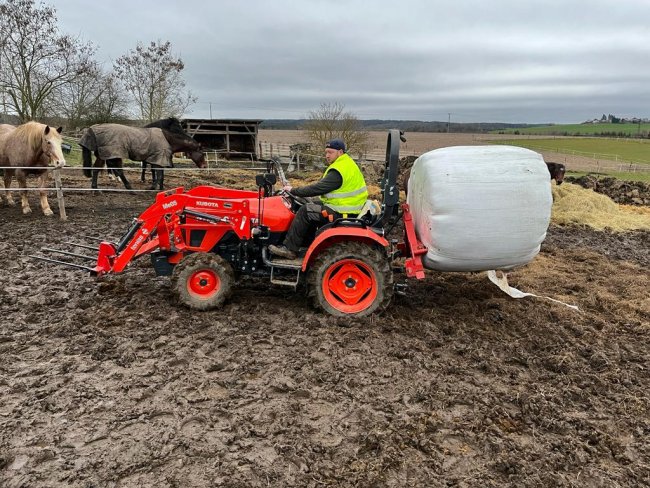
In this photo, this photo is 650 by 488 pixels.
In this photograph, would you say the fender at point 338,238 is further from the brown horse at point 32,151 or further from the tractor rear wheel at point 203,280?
the brown horse at point 32,151

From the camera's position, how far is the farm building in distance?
23125mm

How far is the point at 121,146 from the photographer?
1186cm

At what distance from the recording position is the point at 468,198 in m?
4.37

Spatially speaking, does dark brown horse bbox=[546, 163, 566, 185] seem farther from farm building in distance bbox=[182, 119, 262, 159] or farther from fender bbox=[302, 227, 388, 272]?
farm building in distance bbox=[182, 119, 262, 159]

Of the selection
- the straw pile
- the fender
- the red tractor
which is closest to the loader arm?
the red tractor

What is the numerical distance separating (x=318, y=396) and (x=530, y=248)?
2436 millimetres

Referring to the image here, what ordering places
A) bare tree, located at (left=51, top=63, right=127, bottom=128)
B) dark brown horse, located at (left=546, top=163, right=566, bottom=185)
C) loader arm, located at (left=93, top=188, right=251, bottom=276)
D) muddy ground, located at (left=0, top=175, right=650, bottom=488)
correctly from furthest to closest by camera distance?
bare tree, located at (left=51, top=63, right=127, bottom=128), dark brown horse, located at (left=546, top=163, right=566, bottom=185), loader arm, located at (left=93, top=188, right=251, bottom=276), muddy ground, located at (left=0, top=175, right=650, bottom=488)

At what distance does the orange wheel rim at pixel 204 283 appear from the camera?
4992 mm

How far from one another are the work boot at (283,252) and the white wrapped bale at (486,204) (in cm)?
136

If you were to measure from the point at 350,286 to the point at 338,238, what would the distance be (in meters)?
0.51

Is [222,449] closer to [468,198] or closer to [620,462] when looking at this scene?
[620,462]

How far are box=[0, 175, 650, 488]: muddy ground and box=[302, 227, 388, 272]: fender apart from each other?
66 centimetres

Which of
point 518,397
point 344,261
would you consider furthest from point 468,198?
point 518,397

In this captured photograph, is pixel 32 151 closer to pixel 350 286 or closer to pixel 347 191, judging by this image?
pixel 347 191
